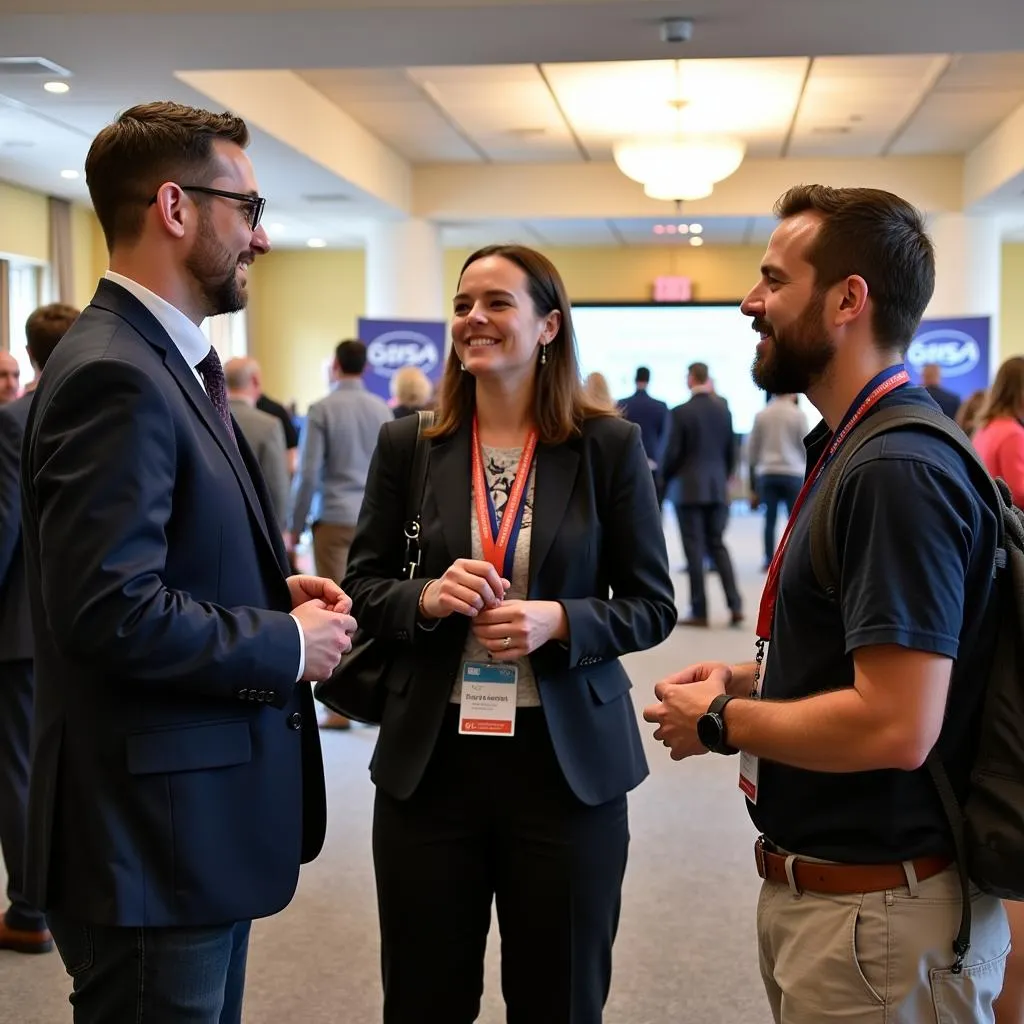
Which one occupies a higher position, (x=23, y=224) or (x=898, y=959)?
(x=23, y=224)

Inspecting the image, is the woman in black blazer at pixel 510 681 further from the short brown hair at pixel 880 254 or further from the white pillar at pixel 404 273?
the white pillar at pixel 404 273

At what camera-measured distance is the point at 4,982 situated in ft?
10.0

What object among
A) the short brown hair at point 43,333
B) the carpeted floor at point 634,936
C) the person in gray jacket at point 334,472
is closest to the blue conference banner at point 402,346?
the person in gray jacket at point 334,472

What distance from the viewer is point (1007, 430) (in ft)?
14.5

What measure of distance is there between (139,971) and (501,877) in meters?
0.73

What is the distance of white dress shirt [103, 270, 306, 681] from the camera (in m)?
1.56

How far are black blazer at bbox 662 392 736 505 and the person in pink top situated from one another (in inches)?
154

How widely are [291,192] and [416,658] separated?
30.1 ft

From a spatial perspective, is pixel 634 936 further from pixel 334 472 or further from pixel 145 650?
pixel 334 472

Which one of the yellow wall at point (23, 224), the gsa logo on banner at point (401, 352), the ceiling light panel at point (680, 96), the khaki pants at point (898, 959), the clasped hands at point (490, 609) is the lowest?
the khaki pants at point (898, 959)

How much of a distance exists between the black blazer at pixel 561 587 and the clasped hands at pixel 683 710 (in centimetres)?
37

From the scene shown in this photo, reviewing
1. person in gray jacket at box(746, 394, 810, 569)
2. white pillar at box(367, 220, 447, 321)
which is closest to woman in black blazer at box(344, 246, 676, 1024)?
person in gray jacket at box(746, 394, 810, 569)

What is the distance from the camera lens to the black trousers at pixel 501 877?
78.0 inches

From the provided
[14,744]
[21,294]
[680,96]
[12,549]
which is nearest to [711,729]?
[12,549]
